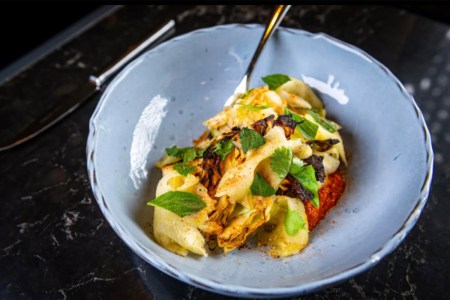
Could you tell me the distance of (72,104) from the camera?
196 centimetres

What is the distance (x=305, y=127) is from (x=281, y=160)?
6.7 inches

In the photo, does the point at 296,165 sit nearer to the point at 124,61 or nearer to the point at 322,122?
the point at 322,122

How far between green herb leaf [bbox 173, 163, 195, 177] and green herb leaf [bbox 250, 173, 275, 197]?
0.18 meters

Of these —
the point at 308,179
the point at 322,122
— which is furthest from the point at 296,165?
the point at 322,122

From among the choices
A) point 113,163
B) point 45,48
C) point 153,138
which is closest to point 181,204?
point 113,163

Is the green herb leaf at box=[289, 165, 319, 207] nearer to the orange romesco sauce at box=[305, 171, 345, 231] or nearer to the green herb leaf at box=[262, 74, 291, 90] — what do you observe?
the orange romesco sauce at box=[305, 171, 345, 231]

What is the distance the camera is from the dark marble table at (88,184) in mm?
1454

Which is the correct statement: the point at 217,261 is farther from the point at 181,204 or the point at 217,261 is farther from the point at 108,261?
the point at 108,261

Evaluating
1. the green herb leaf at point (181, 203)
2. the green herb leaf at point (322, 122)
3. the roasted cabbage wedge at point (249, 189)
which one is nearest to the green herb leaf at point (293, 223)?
the roasted cabbage wedge at point (249, 189)

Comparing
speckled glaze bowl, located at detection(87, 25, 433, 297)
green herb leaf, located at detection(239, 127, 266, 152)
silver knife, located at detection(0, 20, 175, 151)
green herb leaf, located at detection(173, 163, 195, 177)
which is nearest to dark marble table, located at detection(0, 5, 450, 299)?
silver knife, located at detection(0, 20, 175, 151)

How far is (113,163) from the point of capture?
153 centimetres

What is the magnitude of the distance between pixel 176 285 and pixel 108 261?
0.24 metres

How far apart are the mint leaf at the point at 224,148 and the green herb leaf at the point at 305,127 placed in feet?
0.65

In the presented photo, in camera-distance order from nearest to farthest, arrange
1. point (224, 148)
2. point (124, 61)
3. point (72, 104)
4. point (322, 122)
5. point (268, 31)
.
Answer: point (224, 148) → point (322, 122) → point (268, 31) → point (72, 104) → point (124, 61)
